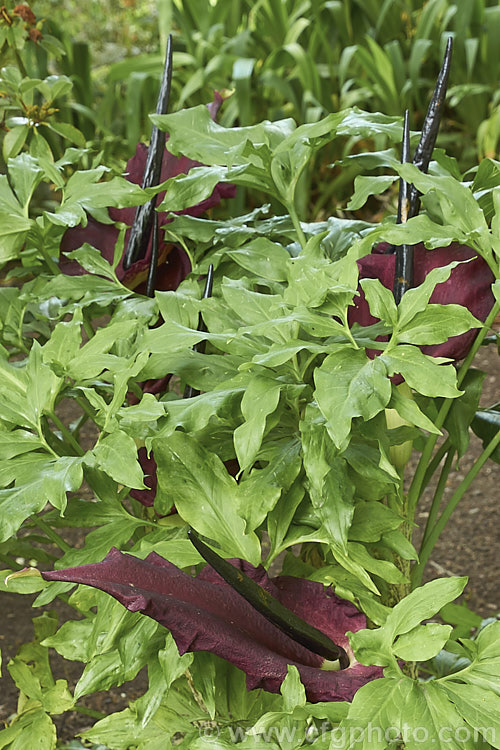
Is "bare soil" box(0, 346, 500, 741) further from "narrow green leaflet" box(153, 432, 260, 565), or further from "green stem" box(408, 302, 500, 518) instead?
"narrow green leaflet" box(153, 432, 260, 565)

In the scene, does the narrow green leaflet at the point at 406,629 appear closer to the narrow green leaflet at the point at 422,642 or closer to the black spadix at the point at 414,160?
the narrow green leaflet at the point at 422,642

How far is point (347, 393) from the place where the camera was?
0.44 metres

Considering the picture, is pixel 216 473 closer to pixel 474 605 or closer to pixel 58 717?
pixel 58 717

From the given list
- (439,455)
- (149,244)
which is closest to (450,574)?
(439,455)

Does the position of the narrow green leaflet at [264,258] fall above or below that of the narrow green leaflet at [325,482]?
above

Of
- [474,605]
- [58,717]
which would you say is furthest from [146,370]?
[474,605]

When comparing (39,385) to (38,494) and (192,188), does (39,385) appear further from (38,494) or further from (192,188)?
(192,188)

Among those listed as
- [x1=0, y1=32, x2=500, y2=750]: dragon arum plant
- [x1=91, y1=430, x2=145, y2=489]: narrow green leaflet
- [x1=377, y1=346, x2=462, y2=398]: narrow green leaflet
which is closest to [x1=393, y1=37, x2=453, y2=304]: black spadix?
[x1=0, y1=32, x2=500, y2=750]: dragon arum plant

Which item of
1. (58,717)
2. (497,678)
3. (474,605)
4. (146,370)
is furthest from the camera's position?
(474,605)

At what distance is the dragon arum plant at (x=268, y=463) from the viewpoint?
0.44 m

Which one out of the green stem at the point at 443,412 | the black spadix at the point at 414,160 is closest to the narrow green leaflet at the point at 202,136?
the black spadix at the point at 414,160

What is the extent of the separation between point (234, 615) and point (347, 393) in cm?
15

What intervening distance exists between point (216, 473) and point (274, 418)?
0.06 m

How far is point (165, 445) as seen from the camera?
1.68ft
